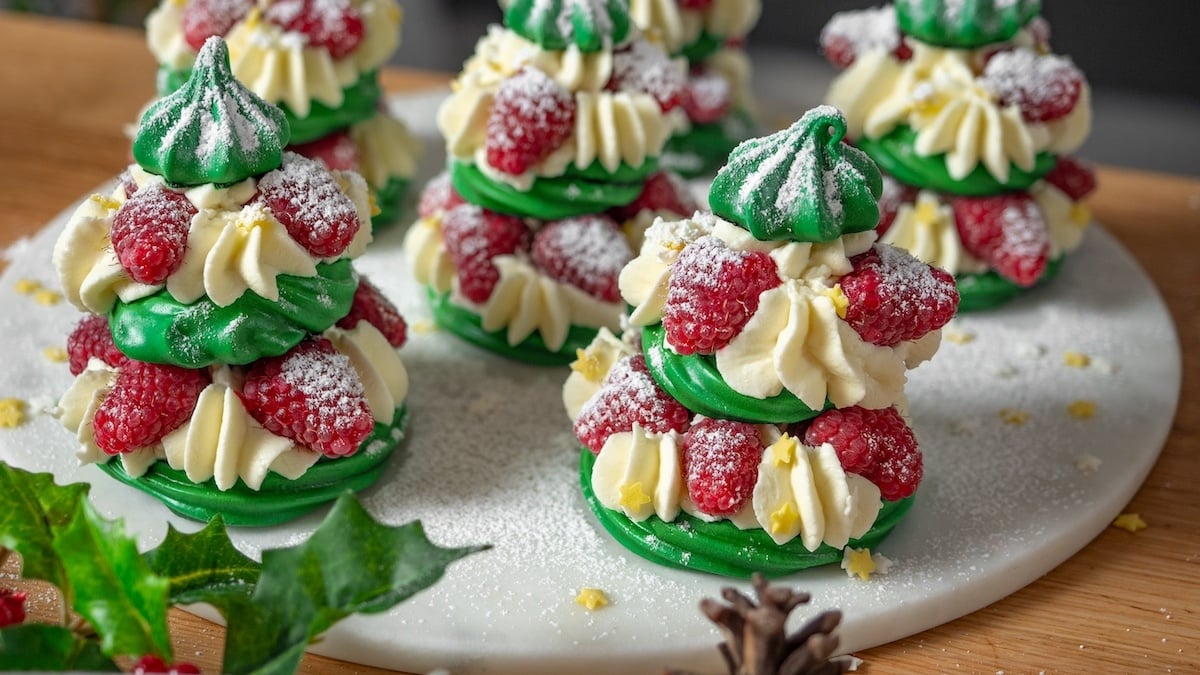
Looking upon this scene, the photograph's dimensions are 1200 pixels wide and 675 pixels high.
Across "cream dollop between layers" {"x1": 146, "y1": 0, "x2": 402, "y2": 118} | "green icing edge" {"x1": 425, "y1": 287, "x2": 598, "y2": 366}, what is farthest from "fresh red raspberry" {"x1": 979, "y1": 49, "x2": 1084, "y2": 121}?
"cream dollop between layers" {"x1": 146, "y1": 0, "x2": 402, "y2": 118}

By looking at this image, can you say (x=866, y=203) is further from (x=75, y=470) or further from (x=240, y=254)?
(x=75, y=470)

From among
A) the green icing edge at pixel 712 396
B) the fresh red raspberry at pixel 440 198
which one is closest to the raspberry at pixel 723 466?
the green icing edge at pixel 712 396

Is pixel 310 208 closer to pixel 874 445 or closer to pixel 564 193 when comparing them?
pixel 564 193

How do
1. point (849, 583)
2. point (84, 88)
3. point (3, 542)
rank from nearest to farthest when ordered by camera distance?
point (3, 542) → point (849, 583) → point (84, 88)

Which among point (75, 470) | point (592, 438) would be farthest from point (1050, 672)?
point (75, 470)

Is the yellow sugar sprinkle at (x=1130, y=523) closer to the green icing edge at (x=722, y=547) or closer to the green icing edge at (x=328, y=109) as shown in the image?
the green icing edge at (x=722, y=547)

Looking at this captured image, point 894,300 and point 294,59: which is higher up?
point 894,300

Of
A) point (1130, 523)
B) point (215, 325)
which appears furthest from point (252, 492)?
point (1130, 523)
